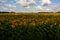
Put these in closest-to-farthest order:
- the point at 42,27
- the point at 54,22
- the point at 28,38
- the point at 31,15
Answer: the point at 28,38
the point at 42,27
the point at 54,22
the point at 31,15

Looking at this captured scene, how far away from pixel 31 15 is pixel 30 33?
3.07 m

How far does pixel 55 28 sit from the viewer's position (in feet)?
31.1

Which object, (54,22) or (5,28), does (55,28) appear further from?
Answer: (5,28)

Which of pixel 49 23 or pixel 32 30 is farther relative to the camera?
pixel 49 23

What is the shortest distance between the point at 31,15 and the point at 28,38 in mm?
3268

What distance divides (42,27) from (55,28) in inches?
21.6

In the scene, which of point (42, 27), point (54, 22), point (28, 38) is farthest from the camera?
point (54, 22)

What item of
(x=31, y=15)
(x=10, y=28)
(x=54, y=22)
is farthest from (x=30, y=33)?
(x=31, y=15)

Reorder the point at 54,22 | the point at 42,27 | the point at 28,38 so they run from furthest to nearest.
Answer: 1. the point at 54,22
2. the point at 42,27
3. the point at 28,38

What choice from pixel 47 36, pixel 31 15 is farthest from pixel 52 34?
pixel 31 15

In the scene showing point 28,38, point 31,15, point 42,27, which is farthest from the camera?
point 31,15

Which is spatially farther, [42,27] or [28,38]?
[42,27]

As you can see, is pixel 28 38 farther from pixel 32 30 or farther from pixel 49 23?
pixel 49 23

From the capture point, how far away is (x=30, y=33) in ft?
29.0
